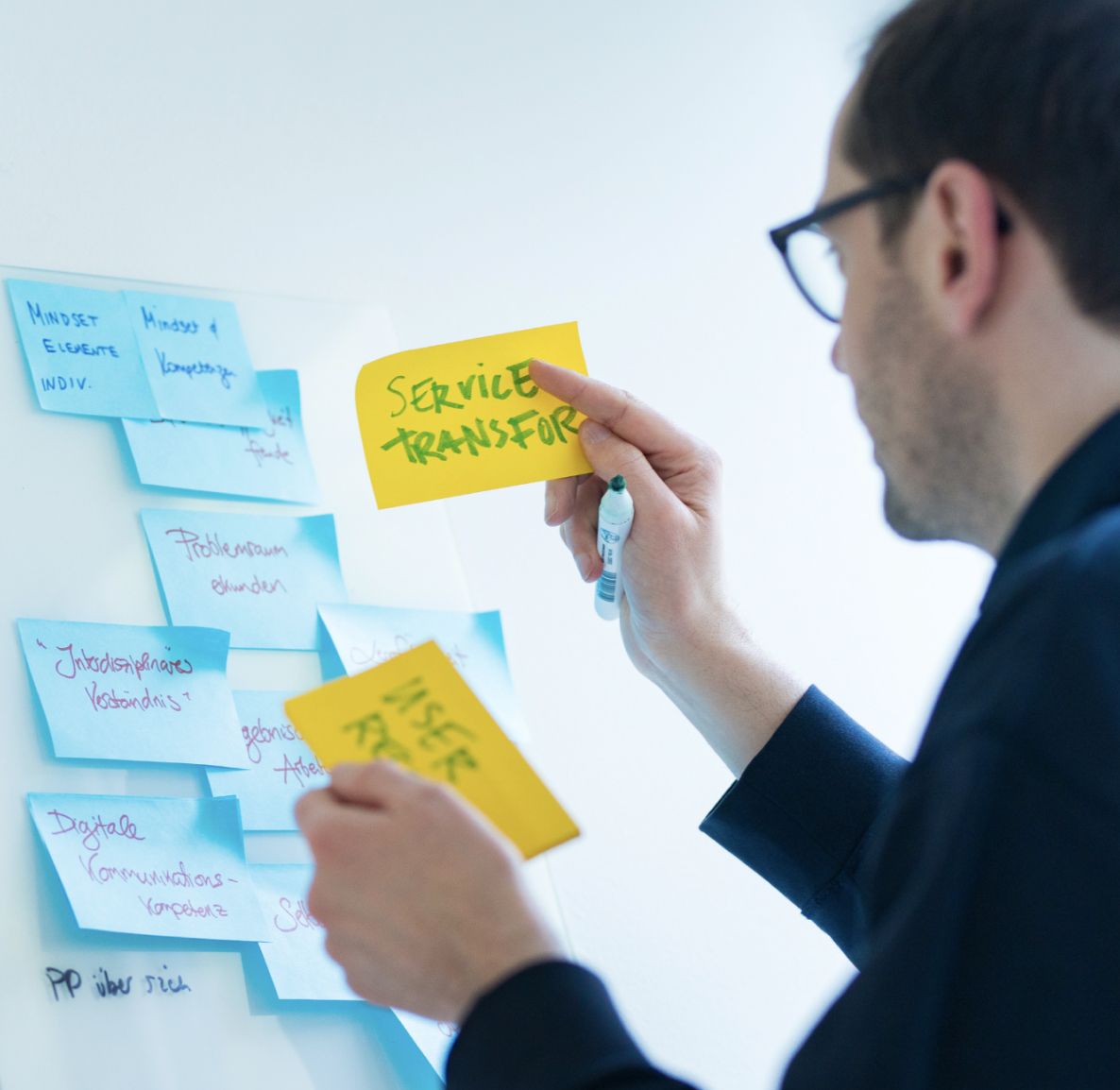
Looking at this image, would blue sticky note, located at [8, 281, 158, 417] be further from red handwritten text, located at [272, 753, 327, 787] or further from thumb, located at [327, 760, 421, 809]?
thumb, located at [327, 760, 421, 809]

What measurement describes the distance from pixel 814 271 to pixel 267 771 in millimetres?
608

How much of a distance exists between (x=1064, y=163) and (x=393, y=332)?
0.73 m

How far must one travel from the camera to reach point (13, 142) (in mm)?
982

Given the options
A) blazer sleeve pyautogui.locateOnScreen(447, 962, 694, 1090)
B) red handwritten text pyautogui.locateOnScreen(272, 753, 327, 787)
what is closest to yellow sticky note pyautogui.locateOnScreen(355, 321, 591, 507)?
red handwritten text pyautogui.locateOnScreen(272, 753, 327, 787)

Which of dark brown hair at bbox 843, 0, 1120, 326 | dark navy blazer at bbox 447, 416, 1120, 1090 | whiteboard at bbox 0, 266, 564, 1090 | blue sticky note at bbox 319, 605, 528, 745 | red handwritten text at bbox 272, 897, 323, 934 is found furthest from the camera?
blue sticky note at bbox 319, 605, 528, 745

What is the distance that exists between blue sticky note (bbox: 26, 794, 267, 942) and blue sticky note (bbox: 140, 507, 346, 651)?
0.16m

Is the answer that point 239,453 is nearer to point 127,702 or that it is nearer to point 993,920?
point 127,702

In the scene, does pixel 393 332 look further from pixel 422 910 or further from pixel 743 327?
pixel 422 910

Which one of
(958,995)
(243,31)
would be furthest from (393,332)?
(958,995)

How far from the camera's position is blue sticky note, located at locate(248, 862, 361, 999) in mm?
818

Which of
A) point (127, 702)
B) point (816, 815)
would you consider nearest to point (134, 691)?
point (127, 702)

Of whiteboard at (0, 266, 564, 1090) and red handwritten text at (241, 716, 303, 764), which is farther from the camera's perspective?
red handwritten text at (241, 716, 303, 764)

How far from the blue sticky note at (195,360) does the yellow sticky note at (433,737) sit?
42cm

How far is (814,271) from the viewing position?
811 millimetres
